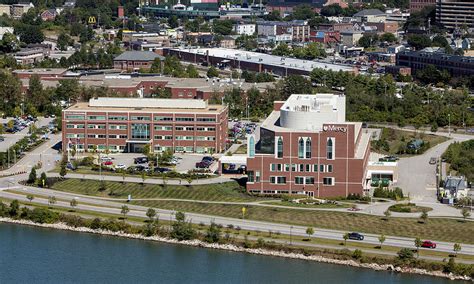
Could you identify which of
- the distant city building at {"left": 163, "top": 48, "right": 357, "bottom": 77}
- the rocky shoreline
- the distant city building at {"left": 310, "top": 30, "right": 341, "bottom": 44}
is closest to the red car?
the rocky shoreline

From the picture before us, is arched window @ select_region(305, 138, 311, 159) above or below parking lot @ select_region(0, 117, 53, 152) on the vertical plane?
above

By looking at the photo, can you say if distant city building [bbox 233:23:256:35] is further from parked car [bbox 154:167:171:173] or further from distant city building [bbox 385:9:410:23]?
parked car [bbox 154:167:171:173]

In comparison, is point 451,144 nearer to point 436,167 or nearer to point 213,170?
point 436,167

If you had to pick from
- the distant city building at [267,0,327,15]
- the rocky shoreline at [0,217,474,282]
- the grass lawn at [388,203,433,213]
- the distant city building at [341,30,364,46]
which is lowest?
the rocky shoreline at [0,217,474,282]

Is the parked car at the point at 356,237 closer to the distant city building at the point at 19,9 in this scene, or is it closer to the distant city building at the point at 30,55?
the distant city building at the point at 30,55

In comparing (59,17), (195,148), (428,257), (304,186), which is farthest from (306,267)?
(59,17)

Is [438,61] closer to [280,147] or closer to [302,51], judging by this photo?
[302,51]

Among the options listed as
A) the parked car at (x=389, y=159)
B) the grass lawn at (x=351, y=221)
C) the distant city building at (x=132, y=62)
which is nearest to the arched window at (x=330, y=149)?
the grass lawn at (x=351, y=221)
